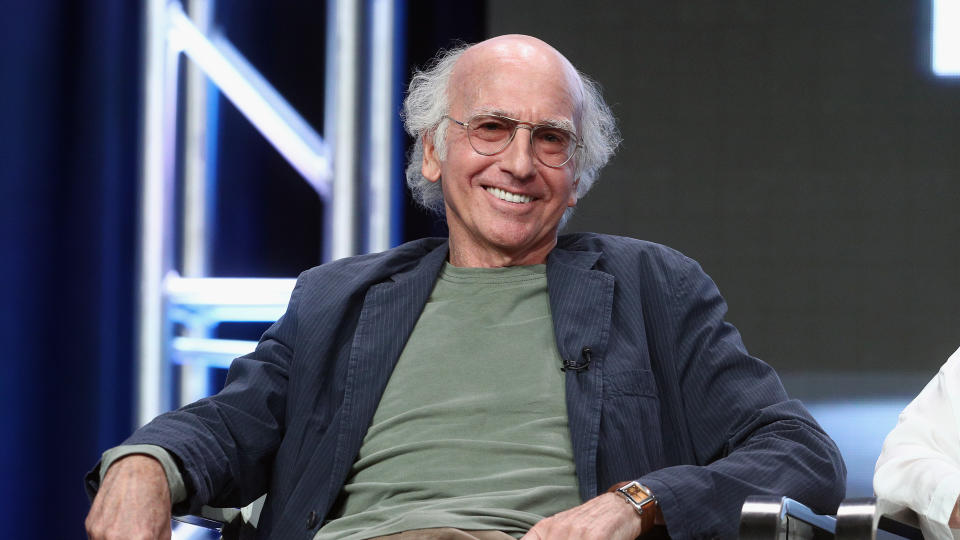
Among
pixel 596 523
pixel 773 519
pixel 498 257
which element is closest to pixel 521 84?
pixel 498 257

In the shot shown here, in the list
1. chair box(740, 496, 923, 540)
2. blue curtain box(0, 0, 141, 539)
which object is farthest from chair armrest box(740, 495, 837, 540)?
blue curtain box(0, 0, 141, 539)

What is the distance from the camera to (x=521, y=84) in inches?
73.7

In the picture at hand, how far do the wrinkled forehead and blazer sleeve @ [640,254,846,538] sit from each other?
0.33m

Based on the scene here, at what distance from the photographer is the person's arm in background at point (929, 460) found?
136 centimetres

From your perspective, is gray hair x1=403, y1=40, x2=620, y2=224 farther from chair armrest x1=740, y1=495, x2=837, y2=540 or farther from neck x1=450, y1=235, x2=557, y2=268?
chair armrest x1=740, y1=495, x2=837, y2=540

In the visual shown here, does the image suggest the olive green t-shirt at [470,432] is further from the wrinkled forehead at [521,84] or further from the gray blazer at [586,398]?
the wrinkled forehead at [521,84]

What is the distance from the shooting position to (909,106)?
357 centimetres

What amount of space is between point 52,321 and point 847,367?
2426mm

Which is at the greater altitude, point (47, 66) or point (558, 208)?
point (47, 66)

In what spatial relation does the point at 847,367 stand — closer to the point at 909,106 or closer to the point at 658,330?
the point at 909,106

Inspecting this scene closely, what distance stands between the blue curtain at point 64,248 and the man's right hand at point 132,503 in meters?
1.15

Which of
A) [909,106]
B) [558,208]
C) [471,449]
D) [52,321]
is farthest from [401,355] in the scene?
[909,106]

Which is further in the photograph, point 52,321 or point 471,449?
point 52,321

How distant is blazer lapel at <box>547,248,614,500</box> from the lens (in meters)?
1.61
